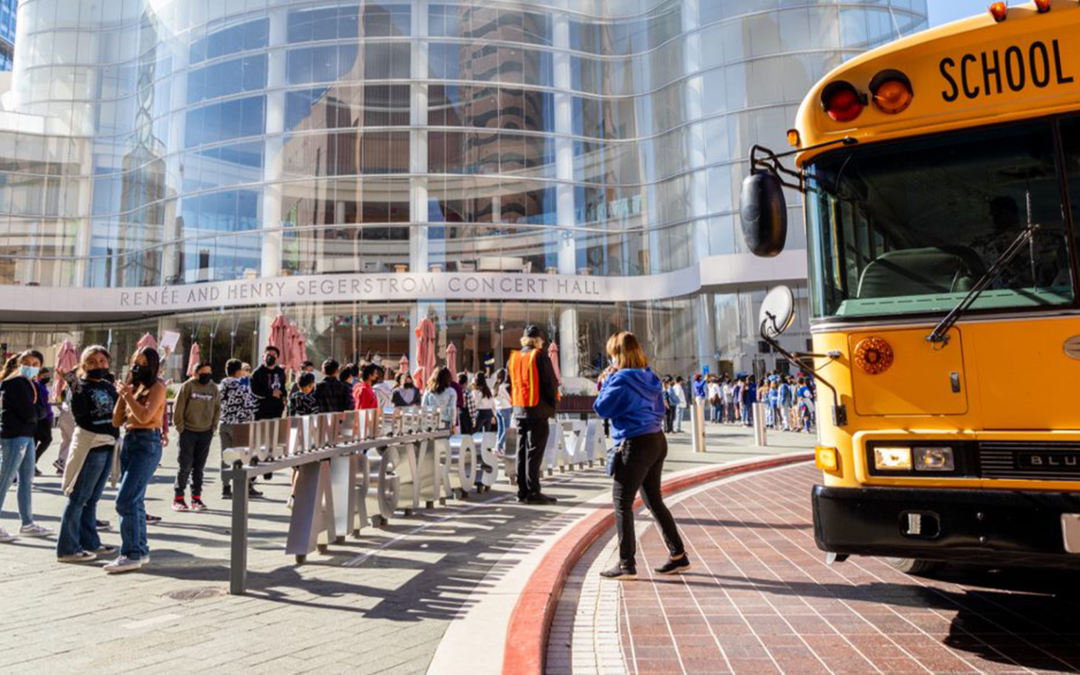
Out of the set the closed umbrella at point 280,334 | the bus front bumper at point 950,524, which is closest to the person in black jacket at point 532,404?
the bus front bumper at point 950,524

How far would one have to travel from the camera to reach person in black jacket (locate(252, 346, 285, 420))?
9820 millimetres

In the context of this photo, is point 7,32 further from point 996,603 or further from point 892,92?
point 996,603

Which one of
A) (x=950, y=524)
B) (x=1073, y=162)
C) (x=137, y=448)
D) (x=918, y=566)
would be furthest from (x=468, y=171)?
(x=950, y=524)

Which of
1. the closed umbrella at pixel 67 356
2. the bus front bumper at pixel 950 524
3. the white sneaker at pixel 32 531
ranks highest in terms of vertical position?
the closed umbrella at pixel 67 356

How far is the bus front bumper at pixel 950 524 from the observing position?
3193mm

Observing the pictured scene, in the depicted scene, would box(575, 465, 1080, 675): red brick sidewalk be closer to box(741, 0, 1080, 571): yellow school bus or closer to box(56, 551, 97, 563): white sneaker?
box(741, 0, 1080, 571): yellow school bus

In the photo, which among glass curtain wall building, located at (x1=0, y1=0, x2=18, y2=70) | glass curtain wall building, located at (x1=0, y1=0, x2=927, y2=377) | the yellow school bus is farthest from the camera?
glass curtain wall building, located at (x1=0, y1=0, x2=18, y2=70)

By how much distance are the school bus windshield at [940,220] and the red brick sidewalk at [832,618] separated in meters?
1.78

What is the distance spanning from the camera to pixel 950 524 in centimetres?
340

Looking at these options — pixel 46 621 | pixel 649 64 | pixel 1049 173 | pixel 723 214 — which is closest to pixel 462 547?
pixel 46 621

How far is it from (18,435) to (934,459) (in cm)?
781

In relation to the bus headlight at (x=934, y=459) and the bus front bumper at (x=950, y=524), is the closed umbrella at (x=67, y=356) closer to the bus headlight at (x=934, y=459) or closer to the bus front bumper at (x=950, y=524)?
the bus front bumper at (x=950, y=524)

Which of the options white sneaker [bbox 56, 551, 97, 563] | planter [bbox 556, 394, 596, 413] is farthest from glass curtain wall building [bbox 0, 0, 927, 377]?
white sneaker [bbox 56, 551, 97, 563]

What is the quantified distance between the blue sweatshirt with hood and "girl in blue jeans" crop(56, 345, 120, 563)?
163 inches
